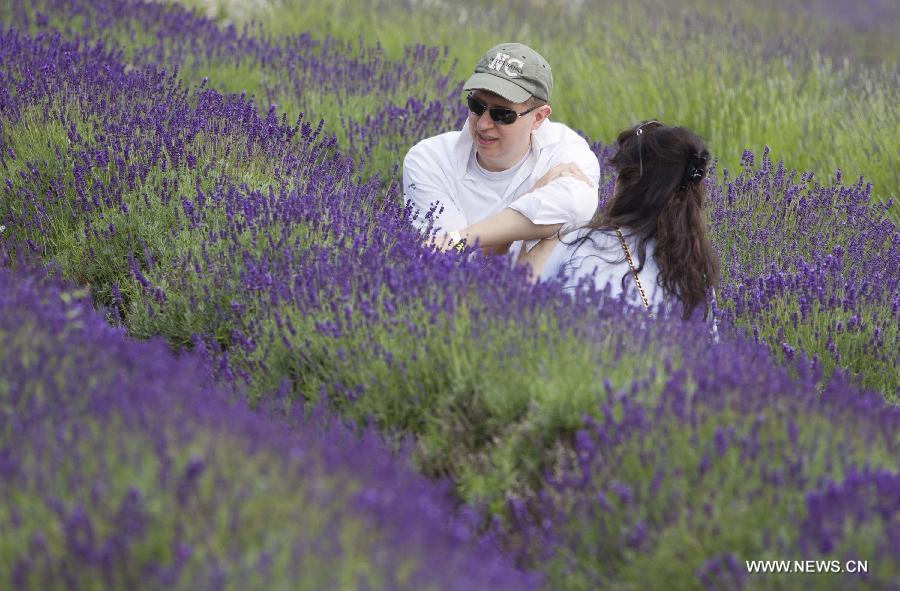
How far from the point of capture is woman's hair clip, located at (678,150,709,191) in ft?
11.9

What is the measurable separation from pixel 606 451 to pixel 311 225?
5.35 feet

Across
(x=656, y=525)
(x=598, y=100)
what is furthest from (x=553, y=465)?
(x=598, y=100)

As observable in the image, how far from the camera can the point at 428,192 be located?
14.1 feet

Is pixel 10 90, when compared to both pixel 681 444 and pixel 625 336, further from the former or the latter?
pixel 681 444

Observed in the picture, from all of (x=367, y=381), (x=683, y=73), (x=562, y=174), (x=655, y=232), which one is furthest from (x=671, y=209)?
(x=683, y=73)

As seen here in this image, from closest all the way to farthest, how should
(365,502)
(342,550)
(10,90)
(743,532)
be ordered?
(342,550), (365,502), (743,532), (10,90)

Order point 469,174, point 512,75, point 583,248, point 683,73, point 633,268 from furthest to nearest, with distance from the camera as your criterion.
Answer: point 683,73 → point 469,174 → point 512,75 → point 583,248 → point 633,268

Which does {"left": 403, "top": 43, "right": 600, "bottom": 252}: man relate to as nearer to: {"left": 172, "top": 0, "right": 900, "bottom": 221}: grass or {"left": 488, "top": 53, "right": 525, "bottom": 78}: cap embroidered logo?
{"left": 488, "top": 53, "right": 525, "bottom": 78}: cap embroidered logo

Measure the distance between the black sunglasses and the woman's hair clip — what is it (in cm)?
80

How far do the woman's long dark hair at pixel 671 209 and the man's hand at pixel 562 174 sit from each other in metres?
0.47

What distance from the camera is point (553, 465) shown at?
280 cm

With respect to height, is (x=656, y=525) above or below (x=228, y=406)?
above

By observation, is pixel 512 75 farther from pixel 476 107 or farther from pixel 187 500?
pixel 187 500

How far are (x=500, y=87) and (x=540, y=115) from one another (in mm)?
345
